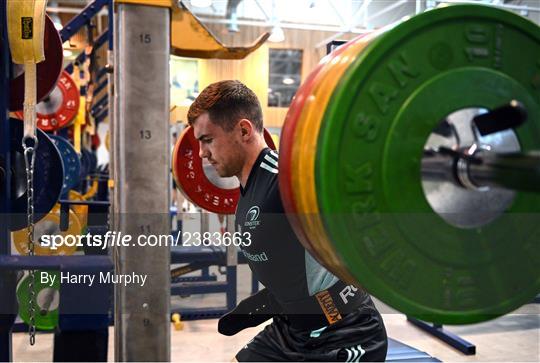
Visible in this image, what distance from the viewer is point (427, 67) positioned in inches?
33.0

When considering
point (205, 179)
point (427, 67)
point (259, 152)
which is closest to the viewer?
point (427, 67)

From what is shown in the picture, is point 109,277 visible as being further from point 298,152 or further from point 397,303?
point 397,303

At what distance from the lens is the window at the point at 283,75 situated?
41.6 ft

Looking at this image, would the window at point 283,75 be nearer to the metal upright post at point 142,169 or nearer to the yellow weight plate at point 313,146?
the metal upright post at point 142,169

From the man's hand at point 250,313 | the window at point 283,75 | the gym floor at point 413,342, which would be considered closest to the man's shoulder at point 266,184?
the man's hand at point 250,313

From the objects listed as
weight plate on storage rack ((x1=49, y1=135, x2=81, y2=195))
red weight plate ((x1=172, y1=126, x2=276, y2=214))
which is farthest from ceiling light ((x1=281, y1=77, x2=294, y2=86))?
red weight plate ((x1=172, y1=126, x2=276, y2=214))

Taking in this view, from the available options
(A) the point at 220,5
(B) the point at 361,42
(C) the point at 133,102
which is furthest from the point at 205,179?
(A) the point at 220,5

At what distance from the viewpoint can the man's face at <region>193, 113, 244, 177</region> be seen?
1661 millimetres

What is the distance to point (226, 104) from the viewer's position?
65.6 inches

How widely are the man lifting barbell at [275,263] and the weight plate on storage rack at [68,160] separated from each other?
362cm

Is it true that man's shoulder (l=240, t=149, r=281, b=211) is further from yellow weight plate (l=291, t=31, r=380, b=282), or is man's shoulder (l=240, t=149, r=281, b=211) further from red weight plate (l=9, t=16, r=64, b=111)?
red weight plate (l=9, t=16, r=64, b=111)

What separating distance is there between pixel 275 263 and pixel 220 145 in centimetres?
43

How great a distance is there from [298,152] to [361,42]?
228mm

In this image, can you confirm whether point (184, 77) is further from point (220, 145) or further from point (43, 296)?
point (220, 145)
